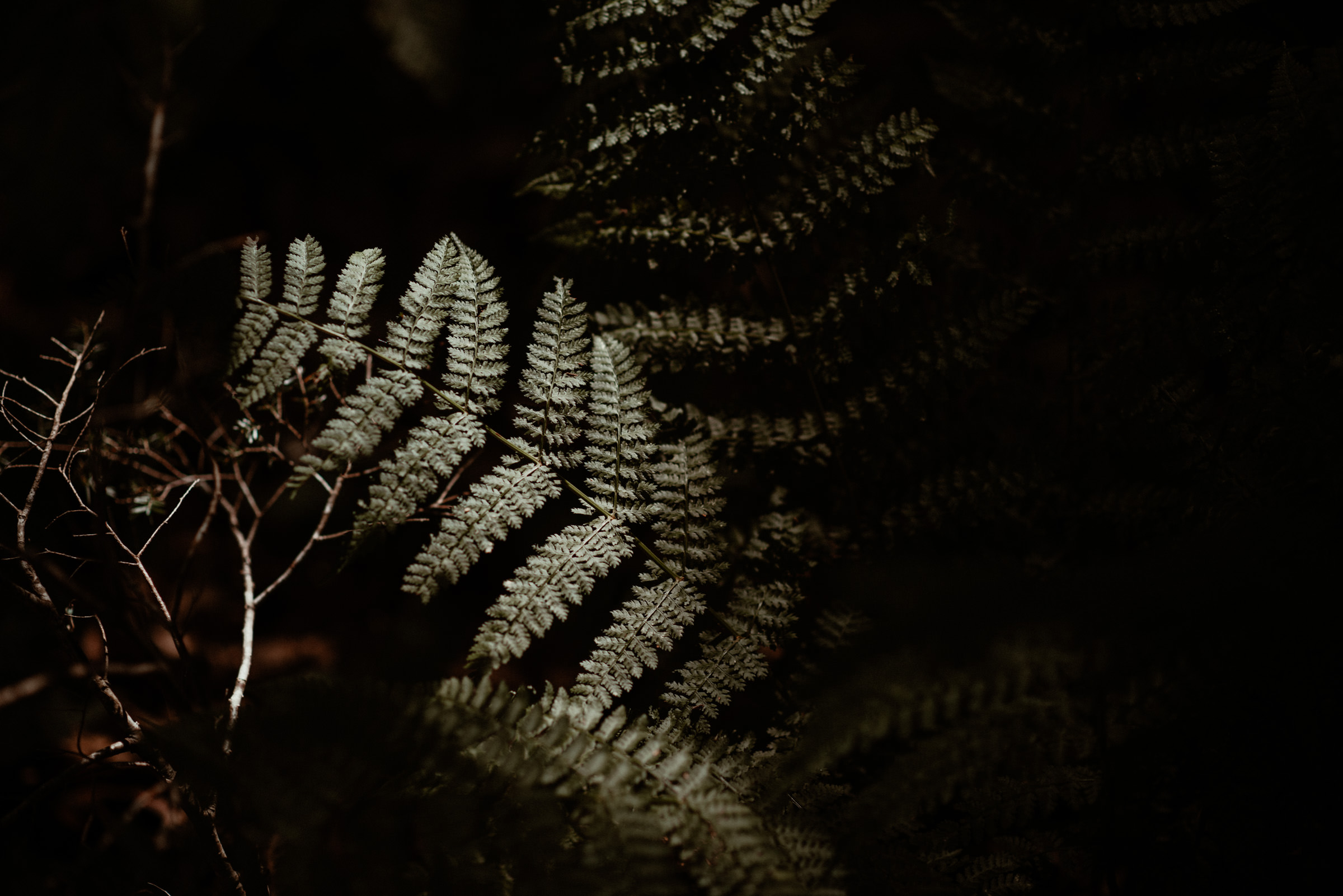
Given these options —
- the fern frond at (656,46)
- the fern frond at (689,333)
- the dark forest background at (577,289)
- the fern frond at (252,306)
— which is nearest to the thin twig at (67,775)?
the dark forest background at (577,289)

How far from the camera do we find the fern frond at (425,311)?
1074 millimetres

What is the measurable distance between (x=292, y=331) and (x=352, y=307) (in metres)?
0.09

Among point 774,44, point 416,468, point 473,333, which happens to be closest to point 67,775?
point 416,468

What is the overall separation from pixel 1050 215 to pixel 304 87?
2731 millimetres

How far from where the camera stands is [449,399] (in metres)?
1.10

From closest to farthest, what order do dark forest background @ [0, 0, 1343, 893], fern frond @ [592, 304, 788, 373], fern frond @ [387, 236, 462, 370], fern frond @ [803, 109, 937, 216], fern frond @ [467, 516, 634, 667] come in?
dark forest background @ [0, 0, 1343, 893]
fern frond @ [467, 516, 634, 667]
fern frond @ [387, 236, 462, 370]
fern frond @ [803, 109, 937, 216]
fern frond @ [592, 304, 788, 373]

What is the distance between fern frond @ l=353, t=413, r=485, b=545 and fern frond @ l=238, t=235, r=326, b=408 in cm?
20

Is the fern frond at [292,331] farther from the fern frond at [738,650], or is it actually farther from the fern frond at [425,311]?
the fern frond at [738,650]

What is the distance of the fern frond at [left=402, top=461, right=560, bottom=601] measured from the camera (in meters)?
0.97

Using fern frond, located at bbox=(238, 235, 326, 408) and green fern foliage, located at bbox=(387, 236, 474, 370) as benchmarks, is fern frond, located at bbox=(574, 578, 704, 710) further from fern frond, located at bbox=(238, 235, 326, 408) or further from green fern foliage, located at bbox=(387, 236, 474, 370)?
fern frond, located at bbox=(238, 235, 326, 408)

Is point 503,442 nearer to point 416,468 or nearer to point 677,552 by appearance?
point 416,468

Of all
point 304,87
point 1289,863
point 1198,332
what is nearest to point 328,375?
point 1198,332

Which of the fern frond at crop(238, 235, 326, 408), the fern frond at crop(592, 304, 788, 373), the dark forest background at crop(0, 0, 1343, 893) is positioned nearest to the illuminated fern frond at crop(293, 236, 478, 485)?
the fern frond at crop(238, 235, 326, 408)

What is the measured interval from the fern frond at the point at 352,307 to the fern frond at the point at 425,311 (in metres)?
0.05
